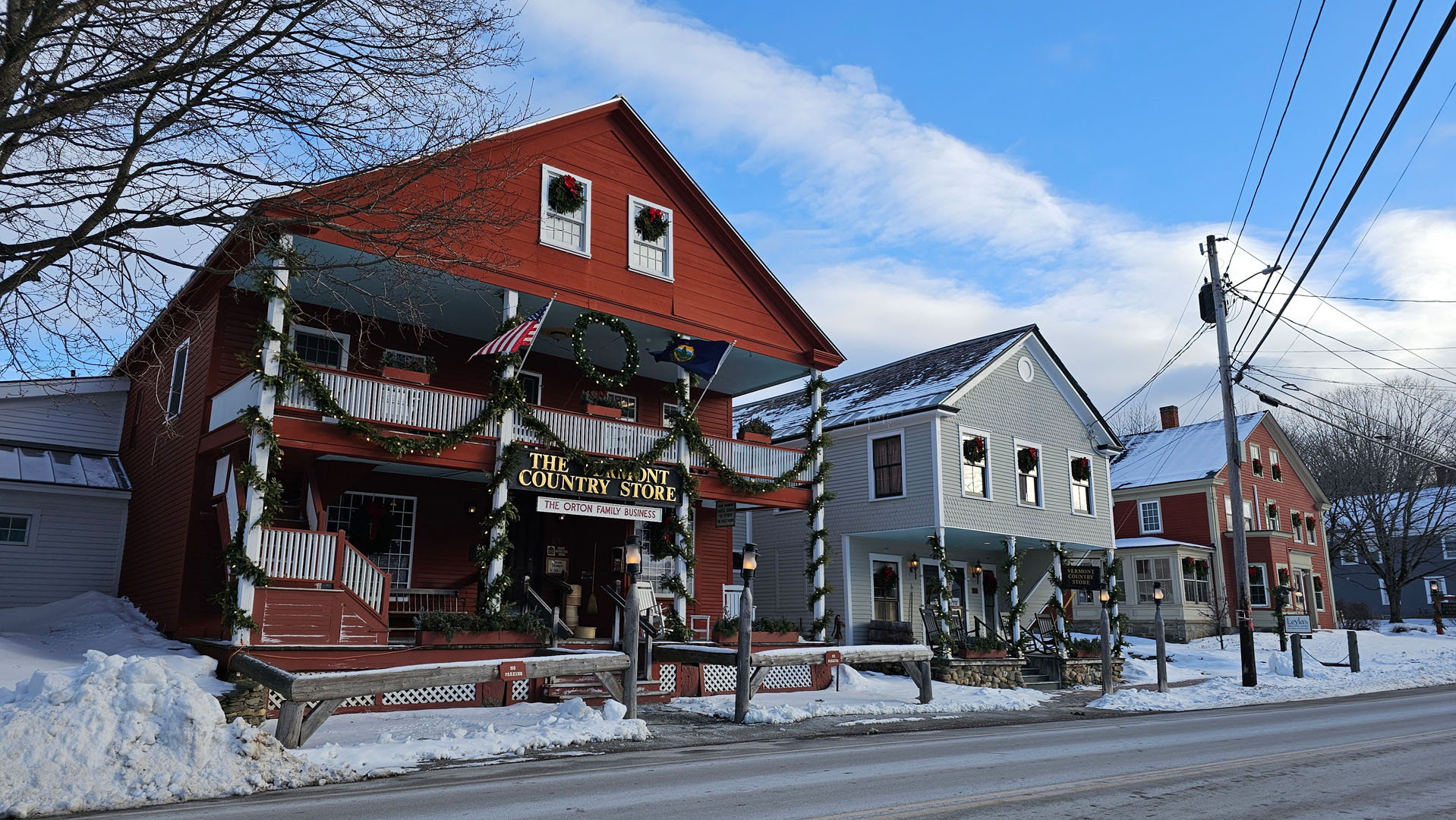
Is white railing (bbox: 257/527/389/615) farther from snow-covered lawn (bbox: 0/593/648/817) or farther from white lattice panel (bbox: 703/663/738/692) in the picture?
white lattice panel (bbox: 703/663/738/692)

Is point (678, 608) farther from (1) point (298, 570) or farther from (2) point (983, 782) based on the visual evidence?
(2) point (983, 782)

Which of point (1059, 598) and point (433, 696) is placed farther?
point (1059, 598)

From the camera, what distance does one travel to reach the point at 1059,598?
30.3 meters

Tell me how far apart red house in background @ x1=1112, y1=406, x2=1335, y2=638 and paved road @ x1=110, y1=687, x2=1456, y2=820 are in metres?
25.4

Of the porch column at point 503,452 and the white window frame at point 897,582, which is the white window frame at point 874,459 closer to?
the white window frame at point 897,582

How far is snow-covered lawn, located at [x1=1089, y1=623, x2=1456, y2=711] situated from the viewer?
20375mm

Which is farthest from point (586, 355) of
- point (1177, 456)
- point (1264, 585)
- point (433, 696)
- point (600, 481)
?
point (1264, 585)

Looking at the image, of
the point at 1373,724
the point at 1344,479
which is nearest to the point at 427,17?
the point at 1373,724

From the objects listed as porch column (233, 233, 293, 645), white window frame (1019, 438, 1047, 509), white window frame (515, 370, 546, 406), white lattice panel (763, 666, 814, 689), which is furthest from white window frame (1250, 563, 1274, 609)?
porch column (233, 233, 293, 645)

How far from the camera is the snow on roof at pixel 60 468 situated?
18.9m

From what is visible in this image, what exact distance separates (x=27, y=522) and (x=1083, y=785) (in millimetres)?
19512

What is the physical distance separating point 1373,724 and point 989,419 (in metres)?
14.6

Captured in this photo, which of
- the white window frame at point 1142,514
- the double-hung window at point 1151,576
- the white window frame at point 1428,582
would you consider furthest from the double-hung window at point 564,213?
the white window frame at point 1428,582

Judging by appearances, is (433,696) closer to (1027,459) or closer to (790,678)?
(790,678)
